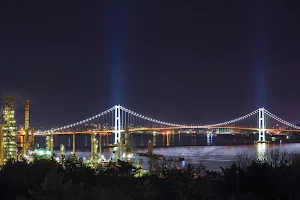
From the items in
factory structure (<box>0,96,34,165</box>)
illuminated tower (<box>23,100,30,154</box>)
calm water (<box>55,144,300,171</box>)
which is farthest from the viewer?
illuminated tower (<box>23,100,30,154</box>)

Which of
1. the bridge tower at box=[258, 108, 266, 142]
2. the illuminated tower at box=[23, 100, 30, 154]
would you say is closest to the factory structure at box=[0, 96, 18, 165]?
the illuminated tower at box=[23, 100, 30, 154]

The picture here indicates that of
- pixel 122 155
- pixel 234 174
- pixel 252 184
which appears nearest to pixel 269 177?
pixel 252 184

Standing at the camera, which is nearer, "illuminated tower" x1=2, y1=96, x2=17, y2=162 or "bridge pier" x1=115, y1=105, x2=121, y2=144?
"illuminated tower" x1=2, y1=96, x2=17, y2=162

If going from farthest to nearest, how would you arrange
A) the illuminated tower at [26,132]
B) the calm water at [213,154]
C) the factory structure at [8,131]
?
the illuminated tower at [26,132]
the calm water at [213,154]
the factory structure at [8,131]

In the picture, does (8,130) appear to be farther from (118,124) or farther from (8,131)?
(118,124)

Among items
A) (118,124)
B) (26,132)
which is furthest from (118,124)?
(26,132)

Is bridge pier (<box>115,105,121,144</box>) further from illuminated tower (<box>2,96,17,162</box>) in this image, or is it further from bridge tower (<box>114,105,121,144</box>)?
illuminated tower (<box>2,96,17,162</box>)

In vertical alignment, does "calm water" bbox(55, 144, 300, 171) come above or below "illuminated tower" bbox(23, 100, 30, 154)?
below

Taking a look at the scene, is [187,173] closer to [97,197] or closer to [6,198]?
[6,198]

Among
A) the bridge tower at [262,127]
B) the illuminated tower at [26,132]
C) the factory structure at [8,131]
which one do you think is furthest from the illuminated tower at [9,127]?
the bridge tower at [262,127]

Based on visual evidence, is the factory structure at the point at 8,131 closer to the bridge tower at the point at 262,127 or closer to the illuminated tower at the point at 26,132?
the illuminated tower at the point at 26,132
